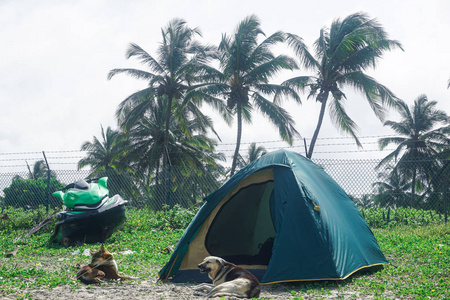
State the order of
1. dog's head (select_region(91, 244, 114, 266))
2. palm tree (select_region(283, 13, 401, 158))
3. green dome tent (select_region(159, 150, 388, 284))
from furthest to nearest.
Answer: palm tree (select_region(283, 13, 401, 158))
dog's head (select_region(91, 244, 114, 266))
green dome tent (select_region(159, 150, 388, 284))

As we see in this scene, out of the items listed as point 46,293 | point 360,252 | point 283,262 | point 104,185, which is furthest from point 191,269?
point 104,185

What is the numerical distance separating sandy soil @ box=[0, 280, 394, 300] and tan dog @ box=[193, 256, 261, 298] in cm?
16

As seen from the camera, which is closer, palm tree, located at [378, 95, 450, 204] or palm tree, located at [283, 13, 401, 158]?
palm tree, located at [283, 13, 401, 158]

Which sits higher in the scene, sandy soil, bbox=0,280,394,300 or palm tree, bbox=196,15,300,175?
palm tree, bbox=196,15,300,175

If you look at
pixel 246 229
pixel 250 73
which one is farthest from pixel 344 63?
pixel 246 229

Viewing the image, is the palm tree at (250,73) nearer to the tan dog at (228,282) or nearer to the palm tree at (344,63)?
the palm tree at (344,63)

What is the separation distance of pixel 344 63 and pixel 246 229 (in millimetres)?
12762

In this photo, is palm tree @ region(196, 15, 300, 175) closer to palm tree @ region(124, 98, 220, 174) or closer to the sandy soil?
palm tree @ region(124, 98, 220, 174)

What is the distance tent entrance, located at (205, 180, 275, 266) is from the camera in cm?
651

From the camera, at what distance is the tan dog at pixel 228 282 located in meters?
4.47

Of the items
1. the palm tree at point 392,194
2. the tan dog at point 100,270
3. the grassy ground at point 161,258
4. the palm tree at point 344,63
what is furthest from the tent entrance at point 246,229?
the palm tree at point 344,63

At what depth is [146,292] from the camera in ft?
15.8

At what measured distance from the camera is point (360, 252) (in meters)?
5.72

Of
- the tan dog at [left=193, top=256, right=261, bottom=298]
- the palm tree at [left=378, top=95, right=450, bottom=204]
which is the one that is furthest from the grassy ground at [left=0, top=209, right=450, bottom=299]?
the palm tree at [left=378, top=95, right=450, bottom=204]
